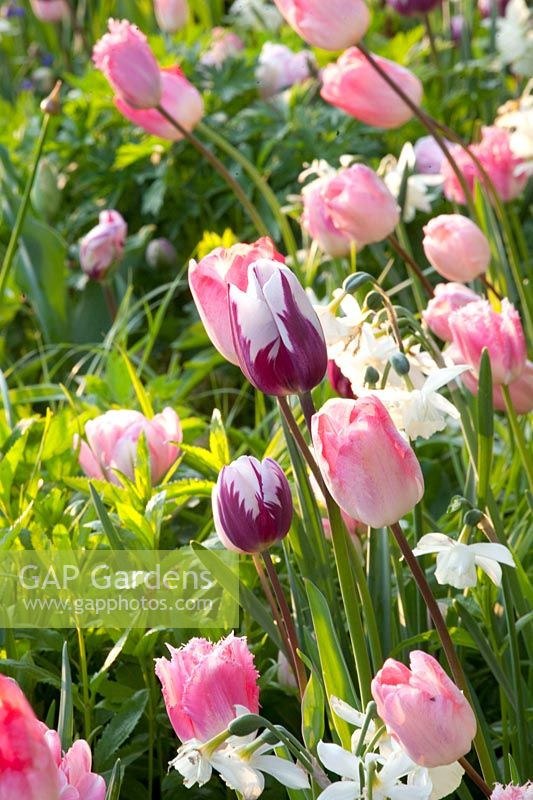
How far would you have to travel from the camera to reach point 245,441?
1.33 meters

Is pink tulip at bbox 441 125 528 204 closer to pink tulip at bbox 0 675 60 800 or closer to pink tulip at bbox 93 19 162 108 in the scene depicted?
pink tulip at bbox 93 19 162 108

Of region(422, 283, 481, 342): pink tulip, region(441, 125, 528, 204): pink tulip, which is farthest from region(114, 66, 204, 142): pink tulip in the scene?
region(422, 283, 481, 342): pink tulip

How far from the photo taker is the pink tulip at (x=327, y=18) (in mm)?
1280

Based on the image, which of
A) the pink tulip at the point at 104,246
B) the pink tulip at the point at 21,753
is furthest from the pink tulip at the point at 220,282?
the pink tulip at the point at 104,246

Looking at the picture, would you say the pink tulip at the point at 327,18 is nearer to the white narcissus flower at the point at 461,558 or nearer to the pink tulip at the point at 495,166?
the pink tulip at the point at 495,166

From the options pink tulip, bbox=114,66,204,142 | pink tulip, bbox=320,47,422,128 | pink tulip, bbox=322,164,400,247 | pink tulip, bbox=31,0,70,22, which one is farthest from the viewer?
pink tulip, bbox=31,0,70,22

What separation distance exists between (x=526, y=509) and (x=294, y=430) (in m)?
0.59

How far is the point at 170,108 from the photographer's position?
5.07ft

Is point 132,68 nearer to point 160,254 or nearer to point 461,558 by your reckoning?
point 160,254

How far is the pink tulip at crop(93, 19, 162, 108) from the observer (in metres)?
1.45

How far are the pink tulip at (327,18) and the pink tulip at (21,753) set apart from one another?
3.23ft

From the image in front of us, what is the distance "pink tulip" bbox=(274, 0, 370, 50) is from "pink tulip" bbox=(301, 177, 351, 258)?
16 centimetres

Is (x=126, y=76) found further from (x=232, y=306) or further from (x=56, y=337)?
(x=232, y=306)

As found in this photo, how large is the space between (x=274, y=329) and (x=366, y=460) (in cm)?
10
